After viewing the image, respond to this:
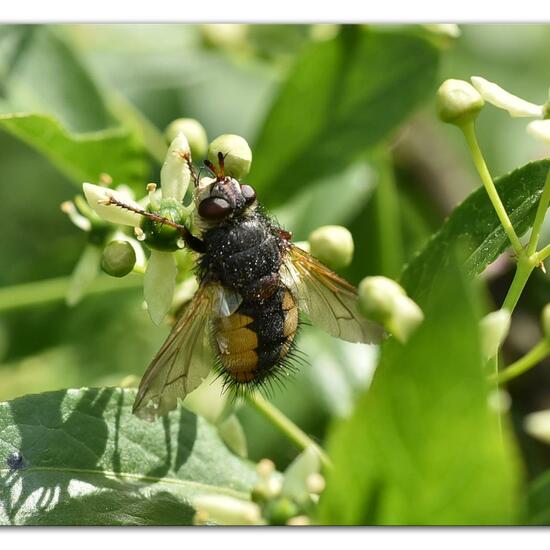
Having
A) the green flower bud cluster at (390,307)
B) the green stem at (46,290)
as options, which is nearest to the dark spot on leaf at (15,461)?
the green flower bud cluster at (390,307)

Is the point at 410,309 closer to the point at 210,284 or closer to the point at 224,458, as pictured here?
the point at 210,284

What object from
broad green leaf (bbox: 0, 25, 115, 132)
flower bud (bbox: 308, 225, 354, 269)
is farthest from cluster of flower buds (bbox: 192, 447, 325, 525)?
broad green leaf (bbox: 0, 25, 115, 132)

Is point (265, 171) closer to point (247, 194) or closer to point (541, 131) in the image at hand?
point (247, 194)

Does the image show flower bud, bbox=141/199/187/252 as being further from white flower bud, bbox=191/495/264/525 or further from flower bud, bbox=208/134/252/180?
white flower bud, bbox=191/495/264/525

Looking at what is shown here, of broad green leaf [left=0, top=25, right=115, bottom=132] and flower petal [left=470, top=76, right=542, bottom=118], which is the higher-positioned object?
broad green leaf [left=0, top=25, right=115, bottom=132]

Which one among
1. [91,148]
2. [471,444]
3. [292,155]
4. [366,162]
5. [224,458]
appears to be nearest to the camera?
[471,444]
